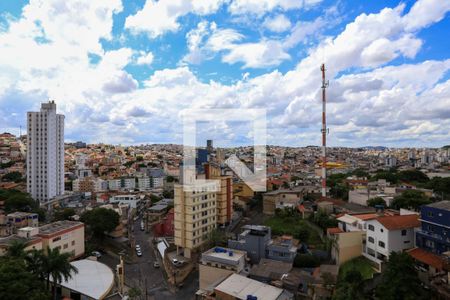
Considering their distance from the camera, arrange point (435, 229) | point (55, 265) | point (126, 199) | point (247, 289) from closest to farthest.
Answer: point (247, 289), point (55, 265), point (435, 229), point (126, 199)

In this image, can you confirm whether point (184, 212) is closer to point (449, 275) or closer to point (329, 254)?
point (329, 254)

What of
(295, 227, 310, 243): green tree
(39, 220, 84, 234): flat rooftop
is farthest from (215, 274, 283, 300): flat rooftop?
(39, 220, 84, 234): flat rooftop

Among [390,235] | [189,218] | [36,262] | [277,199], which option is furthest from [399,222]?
[36,262]

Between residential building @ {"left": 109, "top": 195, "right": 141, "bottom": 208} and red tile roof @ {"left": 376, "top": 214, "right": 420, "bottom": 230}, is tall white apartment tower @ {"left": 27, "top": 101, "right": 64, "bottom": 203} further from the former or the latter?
red tile roof @ {"left": 376, "top": 214, "right": 420, "bottom": 230}

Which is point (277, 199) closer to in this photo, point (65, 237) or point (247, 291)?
point (247, 291)

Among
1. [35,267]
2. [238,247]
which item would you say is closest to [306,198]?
[238,247]

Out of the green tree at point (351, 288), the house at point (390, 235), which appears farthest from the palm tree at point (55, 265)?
the house at point (390, 235)

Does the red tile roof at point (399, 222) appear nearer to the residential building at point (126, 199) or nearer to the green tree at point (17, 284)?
the green tree at point (17, 284)
